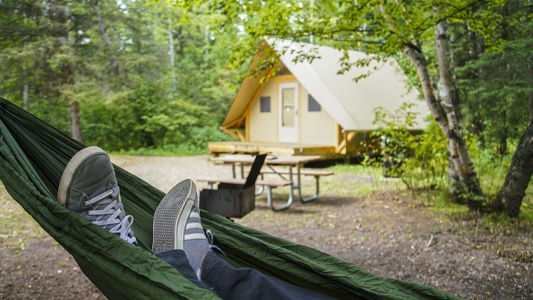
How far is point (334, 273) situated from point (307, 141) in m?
8.34

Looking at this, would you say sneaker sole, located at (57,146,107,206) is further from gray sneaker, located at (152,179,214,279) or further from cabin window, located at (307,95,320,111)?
cabin window, located at (307,95,320,111)

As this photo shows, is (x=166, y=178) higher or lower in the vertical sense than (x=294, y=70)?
lower

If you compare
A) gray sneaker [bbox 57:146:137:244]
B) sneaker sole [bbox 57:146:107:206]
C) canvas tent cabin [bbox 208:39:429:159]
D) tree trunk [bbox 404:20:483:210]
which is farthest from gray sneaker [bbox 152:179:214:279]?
canvas tent cabin [bbox 208:39:429:159]

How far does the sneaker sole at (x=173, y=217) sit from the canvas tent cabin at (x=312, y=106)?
6599 mm

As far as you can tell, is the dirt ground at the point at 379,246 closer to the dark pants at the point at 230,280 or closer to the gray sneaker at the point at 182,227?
the gray sneaker at the point at 182,227

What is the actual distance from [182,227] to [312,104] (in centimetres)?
838

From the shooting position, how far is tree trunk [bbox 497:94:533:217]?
3719 mm

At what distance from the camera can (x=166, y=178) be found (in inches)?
309

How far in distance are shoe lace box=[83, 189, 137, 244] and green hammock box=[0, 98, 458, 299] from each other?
10cm

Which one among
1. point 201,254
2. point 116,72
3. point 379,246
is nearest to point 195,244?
point 201,254

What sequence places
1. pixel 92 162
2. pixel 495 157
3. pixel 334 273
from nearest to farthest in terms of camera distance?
pixel 92 162 < pixel 334 273 < pixel 495 157

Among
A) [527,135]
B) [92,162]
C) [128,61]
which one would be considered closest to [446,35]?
[527,135]

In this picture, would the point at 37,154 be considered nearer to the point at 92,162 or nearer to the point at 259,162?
the point at 92,162

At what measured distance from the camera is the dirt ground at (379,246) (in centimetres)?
273
